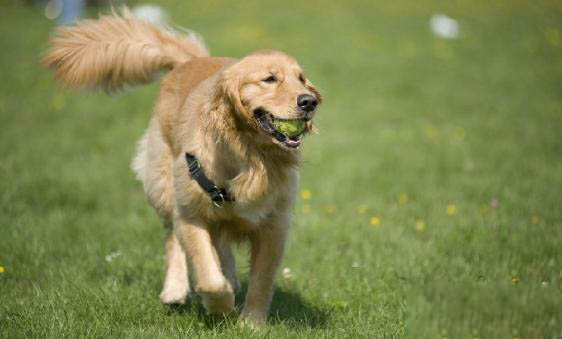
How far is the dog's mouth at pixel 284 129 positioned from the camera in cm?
370

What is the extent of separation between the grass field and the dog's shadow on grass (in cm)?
2

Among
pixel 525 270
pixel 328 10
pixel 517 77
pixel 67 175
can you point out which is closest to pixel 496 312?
pixel 525 270

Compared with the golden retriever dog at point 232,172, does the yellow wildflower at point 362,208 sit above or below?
below

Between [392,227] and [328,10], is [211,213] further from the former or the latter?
[328,10]

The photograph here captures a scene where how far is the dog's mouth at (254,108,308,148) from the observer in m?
3.70

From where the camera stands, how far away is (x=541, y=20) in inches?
650

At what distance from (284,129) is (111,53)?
7.04ft

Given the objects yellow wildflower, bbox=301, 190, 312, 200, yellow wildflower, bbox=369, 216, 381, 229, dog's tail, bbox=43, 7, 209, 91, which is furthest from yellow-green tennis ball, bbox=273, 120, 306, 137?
yellow wildflower, bbox=301, 190, 312, 200

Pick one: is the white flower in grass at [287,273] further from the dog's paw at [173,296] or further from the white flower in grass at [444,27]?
the white flower in grass at [444,27]

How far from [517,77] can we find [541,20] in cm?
553

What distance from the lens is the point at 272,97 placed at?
149 inches

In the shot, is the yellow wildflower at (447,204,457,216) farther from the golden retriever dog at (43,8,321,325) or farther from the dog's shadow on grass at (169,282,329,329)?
the golden retriever dog at (43,8,321,325)

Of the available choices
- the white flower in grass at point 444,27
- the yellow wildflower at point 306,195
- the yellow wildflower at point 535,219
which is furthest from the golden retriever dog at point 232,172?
the white flower in grass at point 444,27

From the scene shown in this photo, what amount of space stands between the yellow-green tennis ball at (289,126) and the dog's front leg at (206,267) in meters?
0.83
